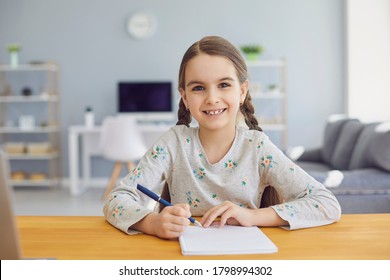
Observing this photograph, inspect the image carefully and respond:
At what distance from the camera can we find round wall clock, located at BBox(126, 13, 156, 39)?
5.36 metres

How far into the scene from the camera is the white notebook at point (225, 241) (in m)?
0.70

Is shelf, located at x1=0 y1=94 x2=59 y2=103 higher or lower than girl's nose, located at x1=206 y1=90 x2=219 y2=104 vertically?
lower

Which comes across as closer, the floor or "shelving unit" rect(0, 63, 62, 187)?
the floor

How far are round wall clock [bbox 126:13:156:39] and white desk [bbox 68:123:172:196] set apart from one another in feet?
3.20

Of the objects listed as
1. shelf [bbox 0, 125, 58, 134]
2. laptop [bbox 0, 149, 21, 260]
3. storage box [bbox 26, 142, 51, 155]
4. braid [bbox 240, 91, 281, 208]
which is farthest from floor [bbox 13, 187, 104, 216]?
laptop [bbox 0, 149, 21, 260]

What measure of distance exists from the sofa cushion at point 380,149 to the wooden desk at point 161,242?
1.60 metres

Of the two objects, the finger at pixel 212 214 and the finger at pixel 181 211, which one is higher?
the finger at pixel 181 211

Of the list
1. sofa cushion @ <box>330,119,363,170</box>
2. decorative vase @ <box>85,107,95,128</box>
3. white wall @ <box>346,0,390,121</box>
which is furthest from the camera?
decorative vase @ <box>85,107,95,128</box>

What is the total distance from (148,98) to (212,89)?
4174 millimetres

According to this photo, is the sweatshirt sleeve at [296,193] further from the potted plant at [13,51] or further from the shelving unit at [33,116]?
the potted plant at [13,51]

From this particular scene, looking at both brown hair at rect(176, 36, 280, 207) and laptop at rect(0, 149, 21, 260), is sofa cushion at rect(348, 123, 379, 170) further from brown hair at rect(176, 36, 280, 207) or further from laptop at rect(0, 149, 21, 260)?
laptop at rect(0, 149, 21, 260)

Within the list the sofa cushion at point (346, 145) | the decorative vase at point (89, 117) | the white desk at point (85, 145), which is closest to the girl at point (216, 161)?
the sofa cushion at point (346, 145)

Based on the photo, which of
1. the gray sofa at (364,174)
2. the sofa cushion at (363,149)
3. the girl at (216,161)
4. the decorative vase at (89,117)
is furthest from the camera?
the decorative vase at (89,117)

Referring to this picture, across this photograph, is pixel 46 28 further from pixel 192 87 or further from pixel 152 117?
pixel 192 87
